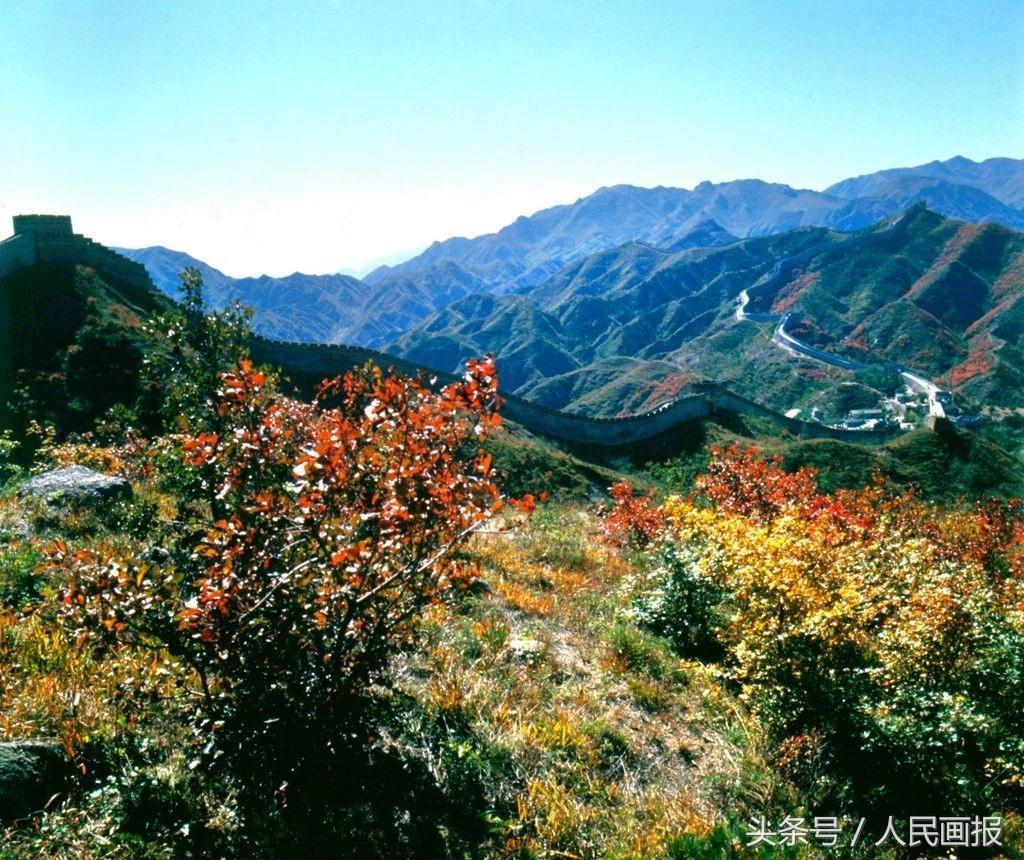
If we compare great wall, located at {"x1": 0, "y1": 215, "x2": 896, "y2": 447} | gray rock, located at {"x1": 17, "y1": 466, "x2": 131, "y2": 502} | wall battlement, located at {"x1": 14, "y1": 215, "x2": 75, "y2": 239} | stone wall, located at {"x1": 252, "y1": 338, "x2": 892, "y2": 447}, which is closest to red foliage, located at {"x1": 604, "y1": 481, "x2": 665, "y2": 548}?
gray rock, located at {"x1": 17, "y1": 466, "x2": 131, "y2": 502}

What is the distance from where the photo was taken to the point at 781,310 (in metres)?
121

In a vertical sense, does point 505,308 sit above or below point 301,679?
above

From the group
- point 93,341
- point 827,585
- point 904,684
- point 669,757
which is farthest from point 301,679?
point 93,341

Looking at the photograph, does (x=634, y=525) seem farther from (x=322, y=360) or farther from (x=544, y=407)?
(x=322, y=360)

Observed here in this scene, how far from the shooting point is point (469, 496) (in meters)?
3.67

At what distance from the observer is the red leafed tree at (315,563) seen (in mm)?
3396

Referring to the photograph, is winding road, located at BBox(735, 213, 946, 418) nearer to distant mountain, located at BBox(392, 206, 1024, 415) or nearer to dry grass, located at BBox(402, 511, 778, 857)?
distant mountain, located at BBox(392, 206, 1024, 415)

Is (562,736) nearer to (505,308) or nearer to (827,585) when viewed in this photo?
(827,585)

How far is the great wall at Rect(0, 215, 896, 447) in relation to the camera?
3338 centimetres

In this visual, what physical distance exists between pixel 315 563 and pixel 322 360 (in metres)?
33.2

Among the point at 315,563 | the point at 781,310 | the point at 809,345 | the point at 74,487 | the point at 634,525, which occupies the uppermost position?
the point at 781,310

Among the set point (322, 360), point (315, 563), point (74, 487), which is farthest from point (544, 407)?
point (315, 563)

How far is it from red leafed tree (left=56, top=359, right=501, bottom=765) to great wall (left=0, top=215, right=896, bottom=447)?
2723 centimetres

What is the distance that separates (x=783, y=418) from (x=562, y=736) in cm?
4500
